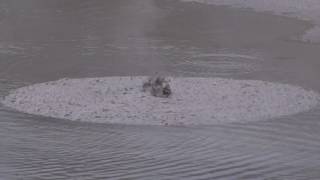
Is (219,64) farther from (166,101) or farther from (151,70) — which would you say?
(166,101)

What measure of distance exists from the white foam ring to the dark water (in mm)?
454

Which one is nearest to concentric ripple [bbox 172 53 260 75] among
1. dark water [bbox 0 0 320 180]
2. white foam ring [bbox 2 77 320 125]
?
dark water [bbox 0 0 320 180]

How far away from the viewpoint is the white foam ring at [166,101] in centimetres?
1309

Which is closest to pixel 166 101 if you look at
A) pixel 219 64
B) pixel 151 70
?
pixel 151 70

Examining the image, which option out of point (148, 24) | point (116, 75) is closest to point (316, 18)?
point (148, 24)

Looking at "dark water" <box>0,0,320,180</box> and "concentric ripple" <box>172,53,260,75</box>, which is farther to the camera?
"concentric ripple" <box>172,53,260,75</box>

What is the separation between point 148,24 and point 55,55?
809 centimetres

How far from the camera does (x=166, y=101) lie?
14148mm

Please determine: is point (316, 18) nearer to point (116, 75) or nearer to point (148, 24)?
point (148, 24)

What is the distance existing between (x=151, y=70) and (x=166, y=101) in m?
4.18

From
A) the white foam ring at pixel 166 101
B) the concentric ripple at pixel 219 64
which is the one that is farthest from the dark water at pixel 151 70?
the white foam ring at pixel 166 101

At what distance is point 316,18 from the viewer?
29.0m

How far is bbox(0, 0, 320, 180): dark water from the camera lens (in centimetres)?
1020

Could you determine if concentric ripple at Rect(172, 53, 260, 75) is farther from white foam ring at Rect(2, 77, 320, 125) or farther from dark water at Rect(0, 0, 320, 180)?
white foam ring at Rect(2, 77, 320, 125)
